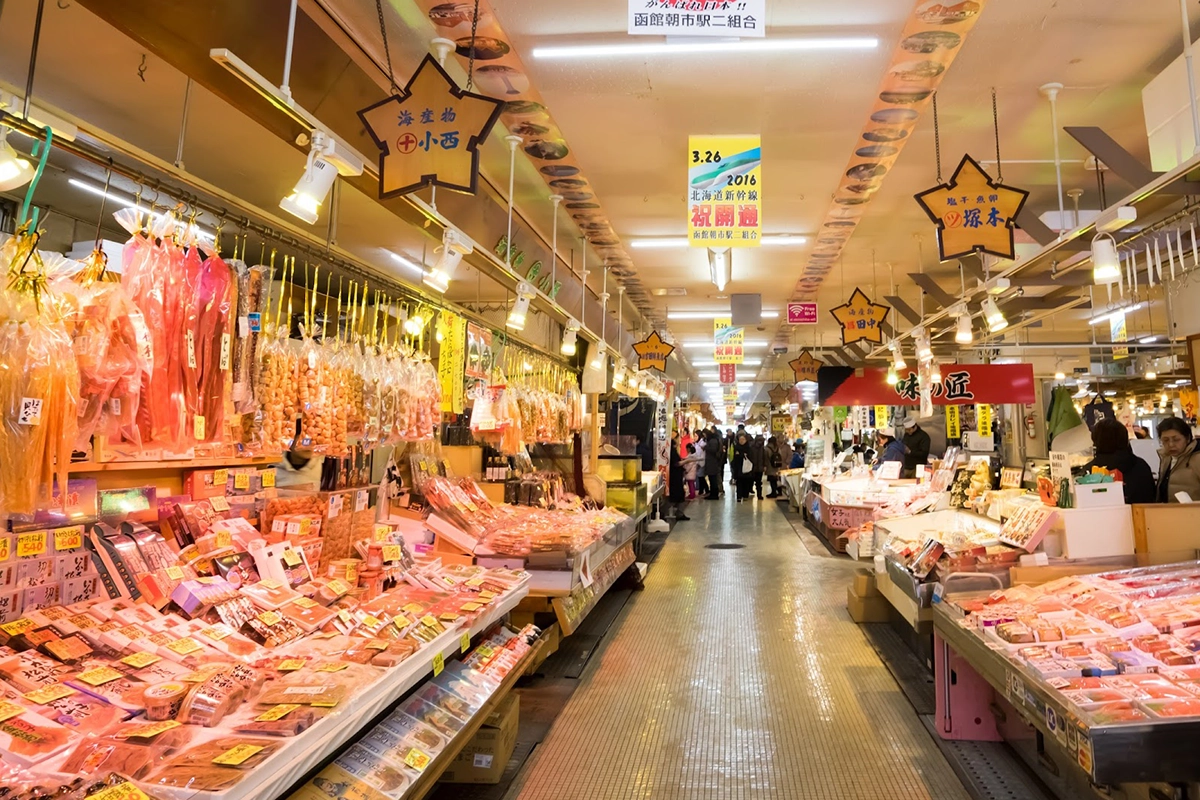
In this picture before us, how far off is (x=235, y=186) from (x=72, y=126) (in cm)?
562

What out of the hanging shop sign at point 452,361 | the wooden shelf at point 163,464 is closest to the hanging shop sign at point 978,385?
the hanging shop sign at point 452,361

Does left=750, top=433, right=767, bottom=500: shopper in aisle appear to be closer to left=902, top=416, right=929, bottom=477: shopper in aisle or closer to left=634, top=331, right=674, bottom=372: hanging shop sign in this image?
left=902, top=416, right=929, bottom=477: shopper in aisle

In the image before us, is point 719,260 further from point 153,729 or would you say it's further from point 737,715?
point 153,729

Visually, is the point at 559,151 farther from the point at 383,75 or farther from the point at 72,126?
the point at 72,126

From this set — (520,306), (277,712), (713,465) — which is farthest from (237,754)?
(713,465)

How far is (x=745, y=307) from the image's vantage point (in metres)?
11.6

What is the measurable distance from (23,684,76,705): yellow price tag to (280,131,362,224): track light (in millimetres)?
1657

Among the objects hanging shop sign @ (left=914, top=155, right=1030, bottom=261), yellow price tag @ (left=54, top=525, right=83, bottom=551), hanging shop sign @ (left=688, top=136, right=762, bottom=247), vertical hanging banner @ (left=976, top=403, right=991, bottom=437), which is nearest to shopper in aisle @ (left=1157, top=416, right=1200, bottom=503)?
hanging shop sign @ (left=914, top=155, right=1030, bottom=261)

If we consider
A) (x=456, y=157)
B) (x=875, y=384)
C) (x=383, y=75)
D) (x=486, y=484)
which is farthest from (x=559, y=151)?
(x=875, y=384)

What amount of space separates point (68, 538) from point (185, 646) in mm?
628

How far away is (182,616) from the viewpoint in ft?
8.57

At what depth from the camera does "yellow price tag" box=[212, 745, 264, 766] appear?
1.77 metres

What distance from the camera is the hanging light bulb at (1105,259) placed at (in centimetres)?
412

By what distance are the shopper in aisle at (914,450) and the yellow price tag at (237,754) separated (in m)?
12.2
